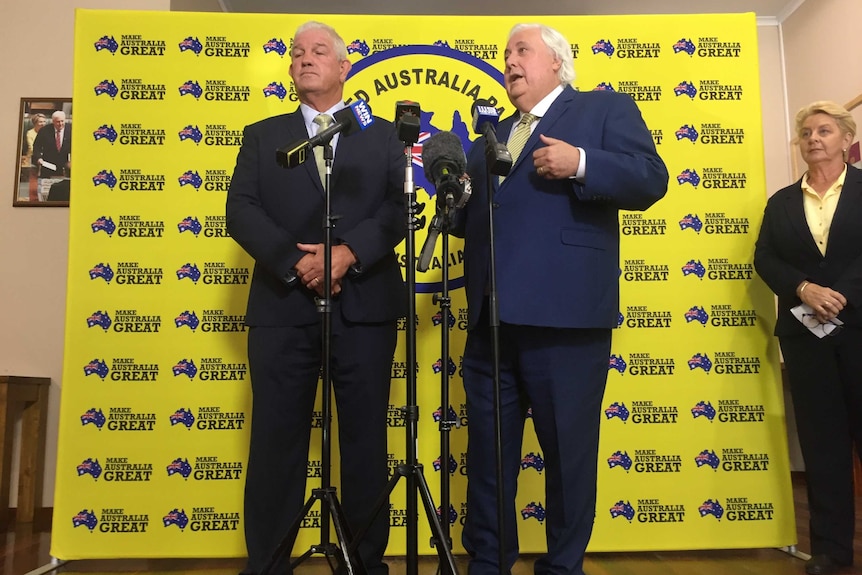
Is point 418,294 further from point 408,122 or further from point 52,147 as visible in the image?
point 52,147

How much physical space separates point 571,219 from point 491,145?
0.43m

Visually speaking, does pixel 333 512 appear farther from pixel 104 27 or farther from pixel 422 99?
pixel 104 27

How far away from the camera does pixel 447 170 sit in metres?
1.67

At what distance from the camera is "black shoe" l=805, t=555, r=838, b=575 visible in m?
2.35

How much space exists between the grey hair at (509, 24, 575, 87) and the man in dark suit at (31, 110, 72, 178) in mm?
3171

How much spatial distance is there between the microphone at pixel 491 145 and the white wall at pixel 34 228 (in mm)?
3021

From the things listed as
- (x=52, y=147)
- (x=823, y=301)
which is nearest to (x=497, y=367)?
Answer: (x=823, y=301)

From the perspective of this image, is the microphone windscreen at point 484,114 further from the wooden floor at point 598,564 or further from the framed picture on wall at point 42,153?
the framed picture on wall at point 42,153

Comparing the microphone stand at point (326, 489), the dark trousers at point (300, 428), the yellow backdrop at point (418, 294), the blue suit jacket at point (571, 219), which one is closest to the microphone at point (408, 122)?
the microphone stand at point (326, 489)

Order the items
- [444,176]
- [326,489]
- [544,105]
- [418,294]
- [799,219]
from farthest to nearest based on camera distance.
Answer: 1. [418,294]
2. [799,219]
3. [544,105]
4. [326,489]
5. [444,176]

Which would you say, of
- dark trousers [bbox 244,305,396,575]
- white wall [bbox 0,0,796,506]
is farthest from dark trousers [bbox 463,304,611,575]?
white wall [bbox 0,0,796,506]

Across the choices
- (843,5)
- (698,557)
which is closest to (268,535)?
(698,557)

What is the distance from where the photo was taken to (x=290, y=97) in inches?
115

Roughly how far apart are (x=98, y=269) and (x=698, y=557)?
2.69 m
